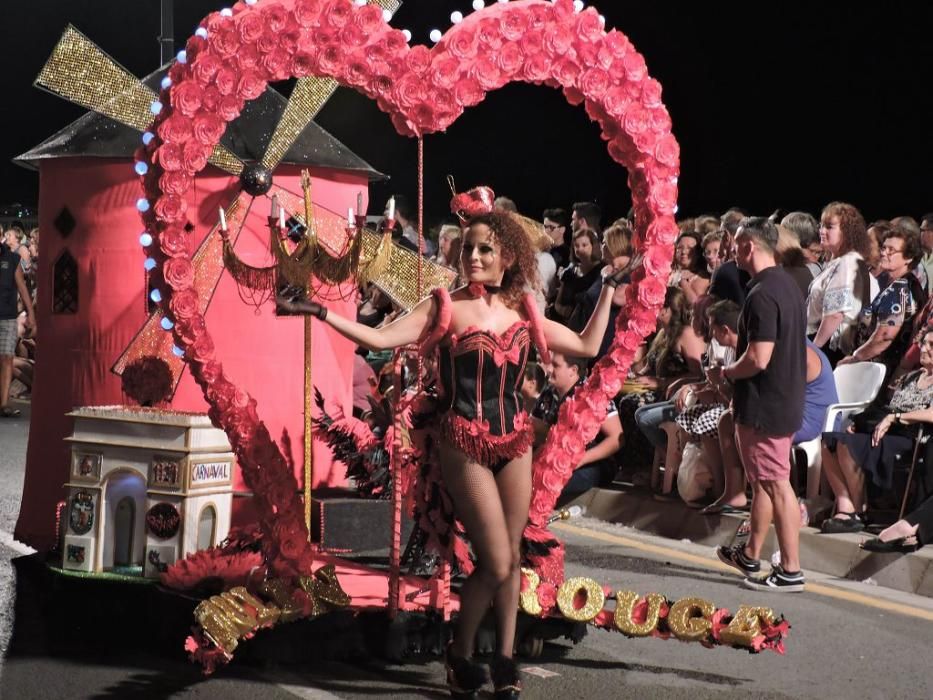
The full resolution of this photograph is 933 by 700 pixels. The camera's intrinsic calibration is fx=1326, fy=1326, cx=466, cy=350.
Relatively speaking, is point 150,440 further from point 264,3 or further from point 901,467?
point 901,467

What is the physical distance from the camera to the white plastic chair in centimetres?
909

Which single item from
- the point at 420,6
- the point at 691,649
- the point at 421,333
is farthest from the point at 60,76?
the point at 420,6

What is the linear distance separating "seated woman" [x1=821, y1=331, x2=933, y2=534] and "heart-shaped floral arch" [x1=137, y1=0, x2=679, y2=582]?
268 cm

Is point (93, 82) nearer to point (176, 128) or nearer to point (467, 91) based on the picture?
point (176, 128)

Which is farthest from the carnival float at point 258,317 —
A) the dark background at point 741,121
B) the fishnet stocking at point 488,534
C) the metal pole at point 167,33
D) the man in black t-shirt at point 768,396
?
the dark background at point 741,121

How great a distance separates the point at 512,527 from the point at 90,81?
4033 millimetres

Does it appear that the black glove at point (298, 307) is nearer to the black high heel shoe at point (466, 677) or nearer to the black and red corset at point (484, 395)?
the black and red corset at point (484, 395)

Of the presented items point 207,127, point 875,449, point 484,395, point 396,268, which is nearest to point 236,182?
point 396,268

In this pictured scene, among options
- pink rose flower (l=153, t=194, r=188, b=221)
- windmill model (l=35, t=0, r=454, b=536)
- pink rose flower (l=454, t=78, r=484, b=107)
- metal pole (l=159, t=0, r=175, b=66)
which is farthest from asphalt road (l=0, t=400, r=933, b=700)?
metal pole (l=159, t=0, r=175, b=66)

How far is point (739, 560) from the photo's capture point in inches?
308

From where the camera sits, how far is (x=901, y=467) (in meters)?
8.45

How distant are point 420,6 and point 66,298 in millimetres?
8352

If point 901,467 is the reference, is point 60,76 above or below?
above

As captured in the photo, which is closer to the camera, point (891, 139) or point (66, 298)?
point (66, 298)
